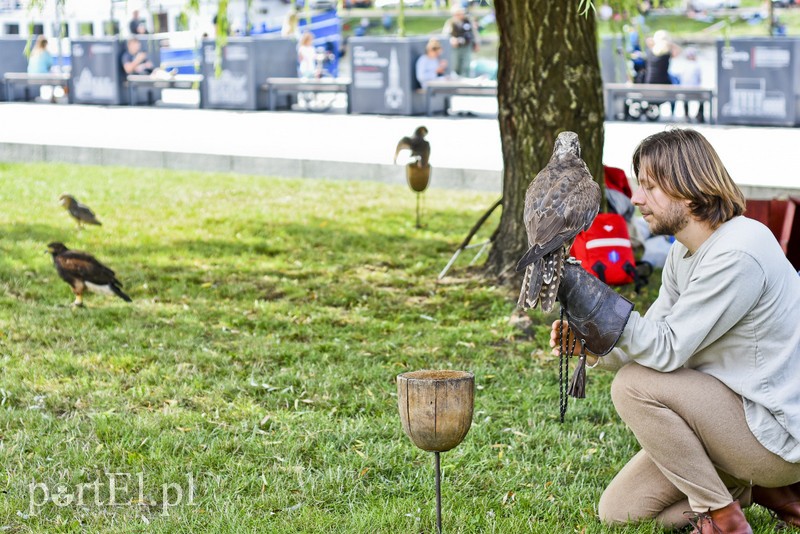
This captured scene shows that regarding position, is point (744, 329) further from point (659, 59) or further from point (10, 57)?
point (10, 57)

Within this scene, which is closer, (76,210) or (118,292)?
(118,292)

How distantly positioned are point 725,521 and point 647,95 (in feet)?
42.4

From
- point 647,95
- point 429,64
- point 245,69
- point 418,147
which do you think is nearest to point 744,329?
point 418,147

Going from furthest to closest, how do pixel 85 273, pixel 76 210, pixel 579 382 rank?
pixel 76 210 → pixel 85 273 → pixel 579 382

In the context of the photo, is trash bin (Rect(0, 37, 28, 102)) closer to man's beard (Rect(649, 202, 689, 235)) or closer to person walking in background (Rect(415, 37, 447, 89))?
person walking in background (Rect(415, 37, 447, 89))

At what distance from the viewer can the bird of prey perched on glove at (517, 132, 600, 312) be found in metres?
2.99

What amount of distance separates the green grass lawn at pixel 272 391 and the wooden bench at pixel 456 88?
23.8ft

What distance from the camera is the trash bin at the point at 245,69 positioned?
17.9 meters

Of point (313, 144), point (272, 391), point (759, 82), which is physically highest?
point (759, 82)

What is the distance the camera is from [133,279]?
7383 mm

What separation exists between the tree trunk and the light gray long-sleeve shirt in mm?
3434

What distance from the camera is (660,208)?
Result: 3.16m

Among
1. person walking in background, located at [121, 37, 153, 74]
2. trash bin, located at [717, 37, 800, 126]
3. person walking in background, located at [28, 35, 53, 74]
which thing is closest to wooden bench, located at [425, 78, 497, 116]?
trash bin, located at [717, 37, 800, 126]

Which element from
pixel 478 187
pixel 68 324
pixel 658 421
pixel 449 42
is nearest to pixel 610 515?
pixel 658 421
